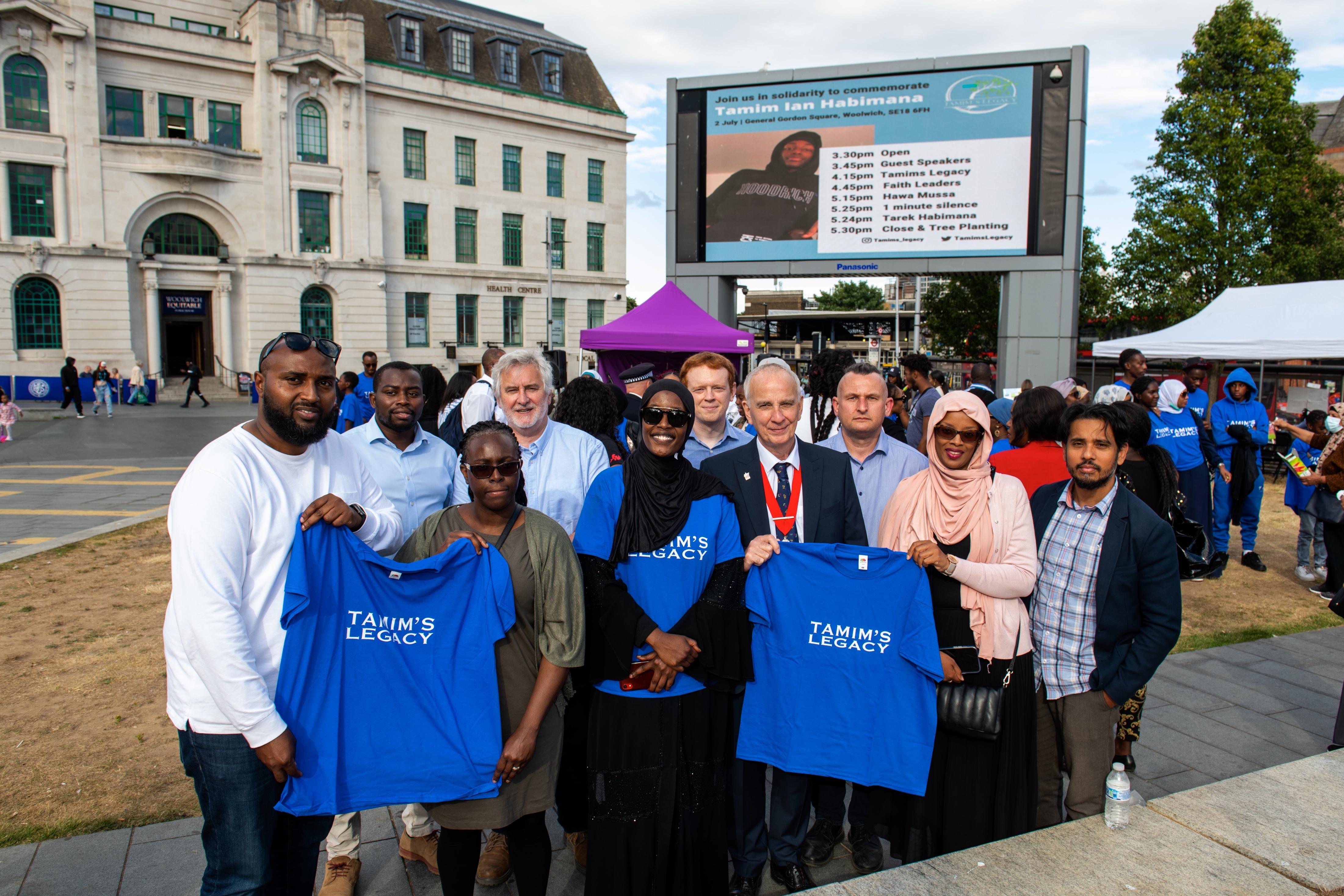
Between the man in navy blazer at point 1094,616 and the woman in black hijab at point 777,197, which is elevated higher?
the woman in black hijab at point 777,197

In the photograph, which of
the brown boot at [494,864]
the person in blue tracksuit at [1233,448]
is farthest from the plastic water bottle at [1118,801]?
the person in blue tracksuit at [1233,448]

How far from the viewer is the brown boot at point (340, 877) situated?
3.28m

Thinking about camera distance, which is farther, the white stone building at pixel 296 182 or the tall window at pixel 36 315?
the white stone building at pixel 296 182

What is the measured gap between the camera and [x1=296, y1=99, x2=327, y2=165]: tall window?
35.7 metres

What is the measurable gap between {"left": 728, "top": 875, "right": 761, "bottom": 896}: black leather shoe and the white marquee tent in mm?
13916

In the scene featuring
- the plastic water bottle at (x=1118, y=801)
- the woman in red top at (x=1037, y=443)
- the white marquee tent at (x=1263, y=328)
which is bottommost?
the plastic water bottle at (x=1118, y=801)

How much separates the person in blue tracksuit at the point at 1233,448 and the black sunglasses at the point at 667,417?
8086mm

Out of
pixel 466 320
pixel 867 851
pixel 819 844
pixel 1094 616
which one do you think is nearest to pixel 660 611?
pixel 819 844

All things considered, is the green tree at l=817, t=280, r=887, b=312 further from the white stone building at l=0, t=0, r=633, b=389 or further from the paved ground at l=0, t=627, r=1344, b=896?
the paved ground at l=0, t=627, r=1344, b=896

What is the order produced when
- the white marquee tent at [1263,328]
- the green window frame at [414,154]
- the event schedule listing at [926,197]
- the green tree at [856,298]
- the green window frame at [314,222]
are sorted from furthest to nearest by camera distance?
the green tree at [856,298]
the green window frame at [414,154]
the green window frame at [314,222]
the white marquee tent at [1263,328]
the event schedule listing at [926,197]

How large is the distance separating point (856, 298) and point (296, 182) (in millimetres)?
79775

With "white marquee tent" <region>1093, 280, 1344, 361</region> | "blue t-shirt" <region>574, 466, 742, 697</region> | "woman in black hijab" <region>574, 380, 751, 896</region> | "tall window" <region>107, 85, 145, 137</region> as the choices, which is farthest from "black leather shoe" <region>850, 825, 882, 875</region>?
"tall window" <region>107, 85, 145, 137</region>

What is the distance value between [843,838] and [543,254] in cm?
4187

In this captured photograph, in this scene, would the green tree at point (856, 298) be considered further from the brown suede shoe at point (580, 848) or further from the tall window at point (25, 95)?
the brown suede shoe at point (580, 848)
